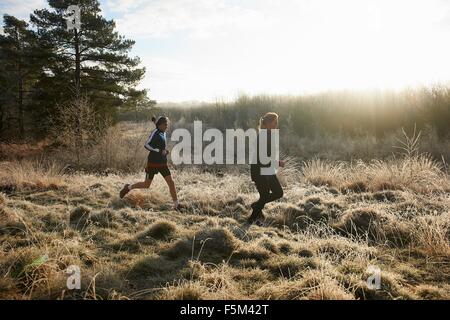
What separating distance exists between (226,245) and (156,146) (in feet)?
9.67

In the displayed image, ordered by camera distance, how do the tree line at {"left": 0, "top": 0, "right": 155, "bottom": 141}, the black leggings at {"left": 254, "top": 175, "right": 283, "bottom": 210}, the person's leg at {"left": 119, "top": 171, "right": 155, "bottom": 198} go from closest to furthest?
the black leggings at {"left": 254, "top": 175, "right": 283, "bottom": 210} < the person's leg at {"left": 119, "top": 171, "right": 155, "bottom": 198} < the tree line at {"left": 0, "top": 0, "right": 155, "bottom": 141}

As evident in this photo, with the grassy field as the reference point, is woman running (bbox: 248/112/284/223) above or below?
above

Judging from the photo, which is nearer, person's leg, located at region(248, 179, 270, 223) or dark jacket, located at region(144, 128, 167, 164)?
person's leg, located at region(248, 179, 270, 223)

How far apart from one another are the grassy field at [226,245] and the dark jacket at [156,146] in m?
1.01

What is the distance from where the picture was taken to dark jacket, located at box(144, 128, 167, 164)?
24.5 feet

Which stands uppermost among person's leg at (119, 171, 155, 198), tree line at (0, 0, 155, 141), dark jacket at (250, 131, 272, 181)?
tree line at (0, 0, 155, 141)

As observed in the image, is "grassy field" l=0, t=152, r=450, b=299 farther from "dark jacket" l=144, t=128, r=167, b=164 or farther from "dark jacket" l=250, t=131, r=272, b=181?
"dark jacket" l=144, t=128, r=167, b=164

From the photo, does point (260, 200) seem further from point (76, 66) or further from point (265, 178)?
point (76, 66)

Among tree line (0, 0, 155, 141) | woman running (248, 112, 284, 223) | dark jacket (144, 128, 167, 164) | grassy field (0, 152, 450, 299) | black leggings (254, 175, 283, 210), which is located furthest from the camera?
tree line (0, 0, 155, 141)

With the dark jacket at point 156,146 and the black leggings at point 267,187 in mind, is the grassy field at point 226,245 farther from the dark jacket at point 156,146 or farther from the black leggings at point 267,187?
the dark jacket at point 156,146

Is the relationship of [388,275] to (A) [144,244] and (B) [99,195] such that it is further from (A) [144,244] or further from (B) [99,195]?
(B) [99,195]

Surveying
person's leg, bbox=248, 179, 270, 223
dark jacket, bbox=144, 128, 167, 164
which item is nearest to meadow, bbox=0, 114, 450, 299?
person's leg, bbox=248, 179, 270, 223

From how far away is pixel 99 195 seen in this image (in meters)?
8.89

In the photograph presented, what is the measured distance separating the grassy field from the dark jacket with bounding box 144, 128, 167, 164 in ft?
3.33
